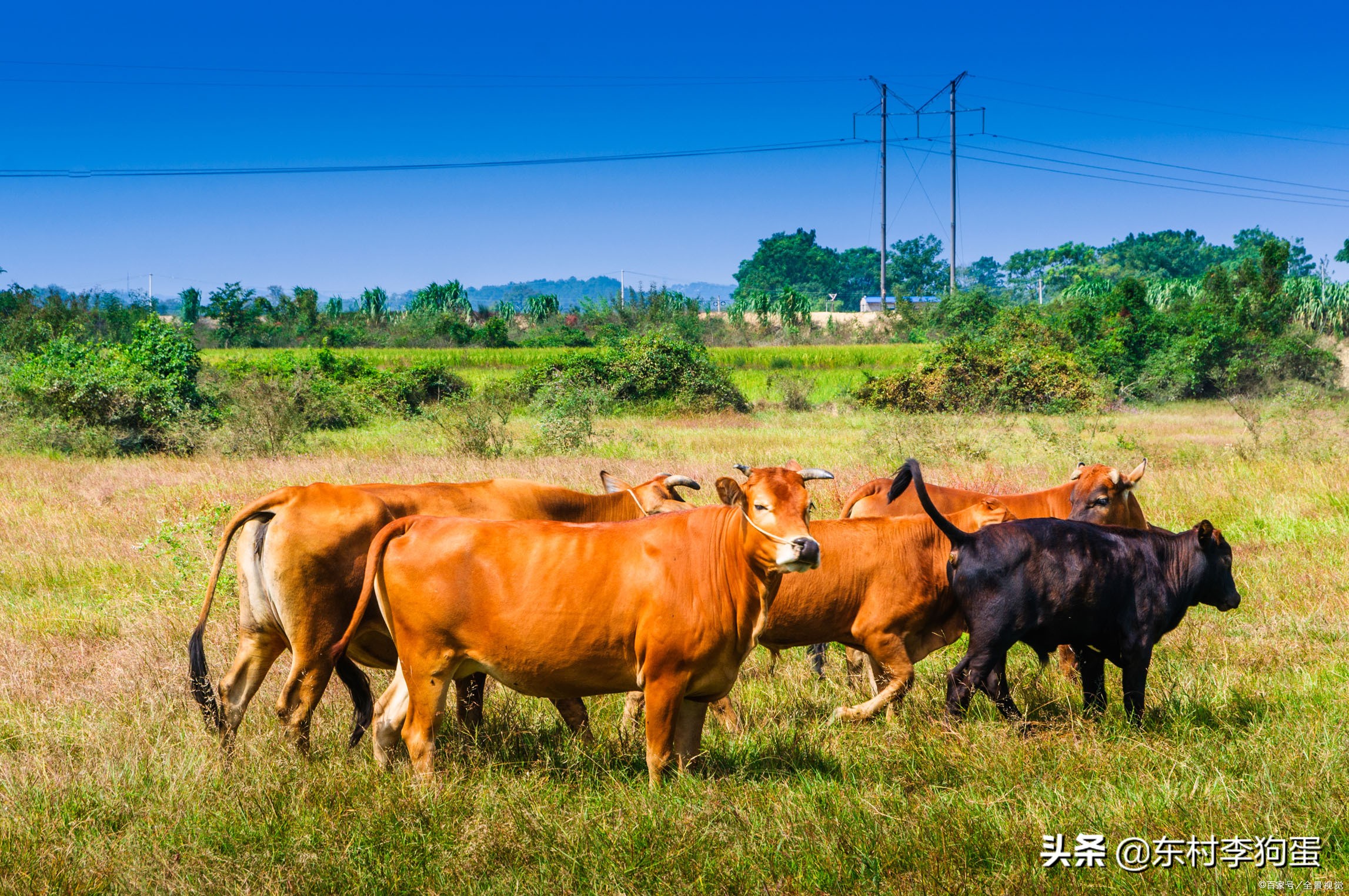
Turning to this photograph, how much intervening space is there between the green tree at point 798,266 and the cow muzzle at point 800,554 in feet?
387

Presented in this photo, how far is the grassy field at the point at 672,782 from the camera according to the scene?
13.8 feet

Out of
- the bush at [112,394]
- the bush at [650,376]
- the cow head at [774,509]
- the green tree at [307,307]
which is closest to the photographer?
the cow head at [774,509]

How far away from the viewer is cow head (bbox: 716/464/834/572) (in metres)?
4.49

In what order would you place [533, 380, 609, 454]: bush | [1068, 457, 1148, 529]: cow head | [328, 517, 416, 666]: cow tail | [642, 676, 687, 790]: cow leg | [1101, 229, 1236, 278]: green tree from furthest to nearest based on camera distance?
[1101, 229, 1236, 278]: green tree, [533, 380, 609, 454]: bush, [1068, 457, 1148, 529]: cow head, [328, 517, 416, 666]: cow tail, [642, 676, 687, 790]: cow leg

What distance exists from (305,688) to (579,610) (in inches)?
71.6

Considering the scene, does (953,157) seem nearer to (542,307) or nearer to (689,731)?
(542,307)

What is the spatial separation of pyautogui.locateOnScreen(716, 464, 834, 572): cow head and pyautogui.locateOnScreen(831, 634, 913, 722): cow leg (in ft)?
6.12

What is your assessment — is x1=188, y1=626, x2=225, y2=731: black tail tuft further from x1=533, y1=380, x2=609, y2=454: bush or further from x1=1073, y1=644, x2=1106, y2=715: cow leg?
x1=533, y1=380, x2=609, y2=454: bush

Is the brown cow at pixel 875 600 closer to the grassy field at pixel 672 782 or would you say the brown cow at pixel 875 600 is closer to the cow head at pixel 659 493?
the grassy field at pixel 672 782

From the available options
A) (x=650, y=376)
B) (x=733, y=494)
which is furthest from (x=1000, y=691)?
(x=650, y=376)

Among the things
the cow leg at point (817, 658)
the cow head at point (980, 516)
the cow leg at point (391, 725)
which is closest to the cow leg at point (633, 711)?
the cow leg at point (391, 725)

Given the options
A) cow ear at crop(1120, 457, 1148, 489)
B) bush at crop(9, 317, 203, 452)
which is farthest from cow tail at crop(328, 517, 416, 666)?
bush at crop(9, 317, 203, 452)

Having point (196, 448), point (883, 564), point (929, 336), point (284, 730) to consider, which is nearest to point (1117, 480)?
point (883, 564)

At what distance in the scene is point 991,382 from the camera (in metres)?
27.3
